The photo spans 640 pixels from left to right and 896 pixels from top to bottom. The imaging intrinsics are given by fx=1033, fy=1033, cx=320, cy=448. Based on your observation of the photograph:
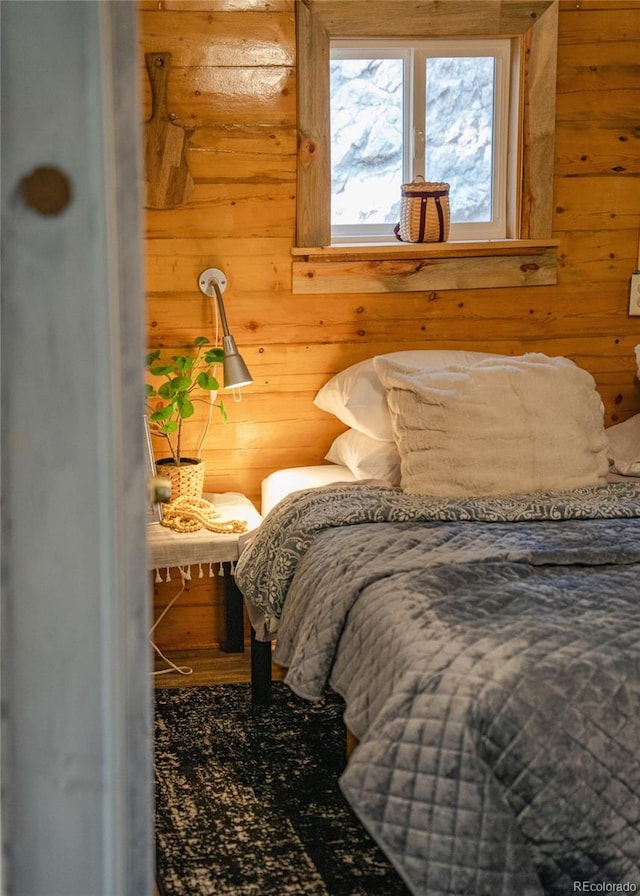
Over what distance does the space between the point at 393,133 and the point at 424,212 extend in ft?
1.06

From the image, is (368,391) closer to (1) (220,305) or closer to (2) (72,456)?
(1) (220,305)

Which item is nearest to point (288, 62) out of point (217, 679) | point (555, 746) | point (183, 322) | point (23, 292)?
point (183, 322)

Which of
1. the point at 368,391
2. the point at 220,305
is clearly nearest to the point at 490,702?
the point at 368,391

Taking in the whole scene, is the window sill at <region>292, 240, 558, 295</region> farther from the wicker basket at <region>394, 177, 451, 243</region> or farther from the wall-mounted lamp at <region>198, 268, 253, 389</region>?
the wall-mounted lamp at <region>198, 268, 253, 389</region>

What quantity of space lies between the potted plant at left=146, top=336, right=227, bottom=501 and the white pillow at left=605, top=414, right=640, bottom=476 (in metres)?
1.18

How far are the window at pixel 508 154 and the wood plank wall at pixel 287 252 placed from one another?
4 cm

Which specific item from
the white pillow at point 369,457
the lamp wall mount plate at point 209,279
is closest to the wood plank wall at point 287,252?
the lamp wall mount plate at point 209,279

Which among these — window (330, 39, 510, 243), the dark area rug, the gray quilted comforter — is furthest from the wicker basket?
the dark area rug

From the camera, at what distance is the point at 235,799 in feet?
7.62

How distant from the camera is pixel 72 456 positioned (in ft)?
2.17

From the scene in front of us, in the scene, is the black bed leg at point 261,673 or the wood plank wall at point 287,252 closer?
the black bed leg at point 261,673

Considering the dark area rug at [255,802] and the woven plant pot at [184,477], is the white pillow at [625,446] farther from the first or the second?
the woven plant pot at [184,477]

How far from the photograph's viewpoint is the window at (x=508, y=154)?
10.2 feet

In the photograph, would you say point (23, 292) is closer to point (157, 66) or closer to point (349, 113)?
point (157, 66)
